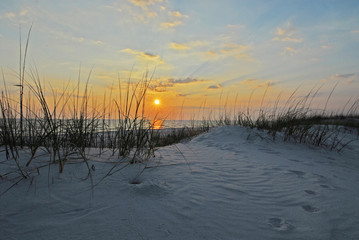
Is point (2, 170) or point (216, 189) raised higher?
point (2, 170)

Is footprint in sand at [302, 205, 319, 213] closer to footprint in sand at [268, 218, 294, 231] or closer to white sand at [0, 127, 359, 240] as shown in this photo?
white sand at [0, 127, 359, 240]

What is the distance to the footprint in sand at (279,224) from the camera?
101 centimetres

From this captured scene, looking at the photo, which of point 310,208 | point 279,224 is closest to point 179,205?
point 279,224

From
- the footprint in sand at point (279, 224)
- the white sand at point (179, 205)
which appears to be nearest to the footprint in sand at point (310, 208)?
the white sand at point (179, 205)

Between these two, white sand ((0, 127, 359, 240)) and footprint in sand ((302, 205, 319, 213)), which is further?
footprint in sand ((302, 205, 319, 213))

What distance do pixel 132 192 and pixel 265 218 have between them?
851 mm

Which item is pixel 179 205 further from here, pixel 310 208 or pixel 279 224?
pixel 310 208

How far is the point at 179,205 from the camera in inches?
46.0

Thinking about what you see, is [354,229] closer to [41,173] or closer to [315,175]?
[315,175]

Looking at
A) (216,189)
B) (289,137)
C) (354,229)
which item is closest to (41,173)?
(216,189)

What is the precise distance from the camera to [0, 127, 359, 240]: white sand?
0.93m

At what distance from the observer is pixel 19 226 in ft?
3.01

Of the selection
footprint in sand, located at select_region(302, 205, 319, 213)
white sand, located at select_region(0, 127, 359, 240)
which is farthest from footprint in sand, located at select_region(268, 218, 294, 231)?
footprint in sand, located at select_region(302, 205, 319, 213)

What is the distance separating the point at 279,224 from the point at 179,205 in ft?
1.88
